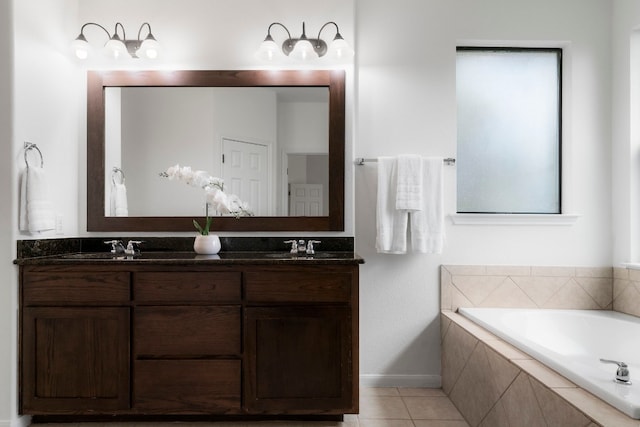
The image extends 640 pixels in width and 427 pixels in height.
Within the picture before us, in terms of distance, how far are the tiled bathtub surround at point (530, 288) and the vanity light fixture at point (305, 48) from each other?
1.43 m

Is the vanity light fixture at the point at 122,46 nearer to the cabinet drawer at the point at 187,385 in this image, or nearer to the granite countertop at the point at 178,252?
the granite countertop at the point at 178,252

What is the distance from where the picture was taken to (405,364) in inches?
104

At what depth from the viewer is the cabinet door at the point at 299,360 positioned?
2.04 metres

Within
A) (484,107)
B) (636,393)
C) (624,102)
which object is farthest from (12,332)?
(624,102)

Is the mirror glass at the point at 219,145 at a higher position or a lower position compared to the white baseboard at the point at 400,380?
higher

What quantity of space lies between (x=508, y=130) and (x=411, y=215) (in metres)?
0.89

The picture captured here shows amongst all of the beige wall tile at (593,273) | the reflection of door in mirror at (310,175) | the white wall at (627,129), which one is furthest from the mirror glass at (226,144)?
the white wall at (627,129)

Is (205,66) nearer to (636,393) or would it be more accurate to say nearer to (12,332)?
(12,332)

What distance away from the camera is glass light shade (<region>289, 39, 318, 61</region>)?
2.39 metres

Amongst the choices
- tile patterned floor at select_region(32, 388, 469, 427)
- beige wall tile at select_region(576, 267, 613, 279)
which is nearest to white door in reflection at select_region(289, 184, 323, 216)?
tile patterned floor at select_region(32, 388, 469, 427)

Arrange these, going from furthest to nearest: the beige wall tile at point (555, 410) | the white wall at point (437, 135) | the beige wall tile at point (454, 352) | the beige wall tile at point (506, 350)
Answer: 1. the white wall at point (437, 135)
2. the beige wall tile at point (454, 352)
3. the beige wall tile at point (506, 350)
4. the beige wall tile at point (555, 410)

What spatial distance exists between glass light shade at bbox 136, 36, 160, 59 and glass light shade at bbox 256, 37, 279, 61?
57 centimetres

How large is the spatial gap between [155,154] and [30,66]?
72 cm

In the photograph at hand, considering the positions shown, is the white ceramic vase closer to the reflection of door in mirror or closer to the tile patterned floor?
the reflection of door in mirror
